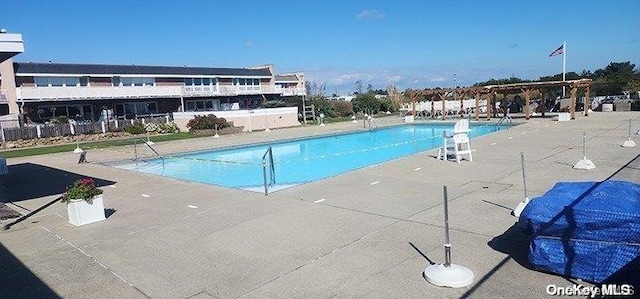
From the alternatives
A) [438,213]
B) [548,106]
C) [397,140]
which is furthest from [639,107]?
[438,213]

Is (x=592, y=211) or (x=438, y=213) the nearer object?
(x=592, y=211)

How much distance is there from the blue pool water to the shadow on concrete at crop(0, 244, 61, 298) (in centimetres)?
595

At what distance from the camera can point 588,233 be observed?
4672mm

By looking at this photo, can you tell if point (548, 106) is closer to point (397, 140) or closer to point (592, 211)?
point (397, 140)

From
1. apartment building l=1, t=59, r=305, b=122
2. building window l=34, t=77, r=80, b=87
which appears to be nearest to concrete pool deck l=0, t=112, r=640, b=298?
apartment building l=1, t=59, r=305, b=122

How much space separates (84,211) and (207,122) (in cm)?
2585

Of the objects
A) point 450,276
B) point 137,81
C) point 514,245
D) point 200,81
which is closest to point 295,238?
point 450,276

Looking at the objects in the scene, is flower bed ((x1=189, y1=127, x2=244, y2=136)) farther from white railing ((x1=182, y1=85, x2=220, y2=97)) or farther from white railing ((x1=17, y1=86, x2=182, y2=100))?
white railing ((x1=182, y1=85, x2=220, y2=97))

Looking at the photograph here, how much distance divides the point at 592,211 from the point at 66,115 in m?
43.1

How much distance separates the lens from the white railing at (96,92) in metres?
35.7

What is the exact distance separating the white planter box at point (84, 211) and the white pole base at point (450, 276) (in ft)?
22.6

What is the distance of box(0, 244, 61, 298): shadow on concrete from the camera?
5324 millimetres

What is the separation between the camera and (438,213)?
796 cm

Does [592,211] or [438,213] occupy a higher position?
[592,211]
